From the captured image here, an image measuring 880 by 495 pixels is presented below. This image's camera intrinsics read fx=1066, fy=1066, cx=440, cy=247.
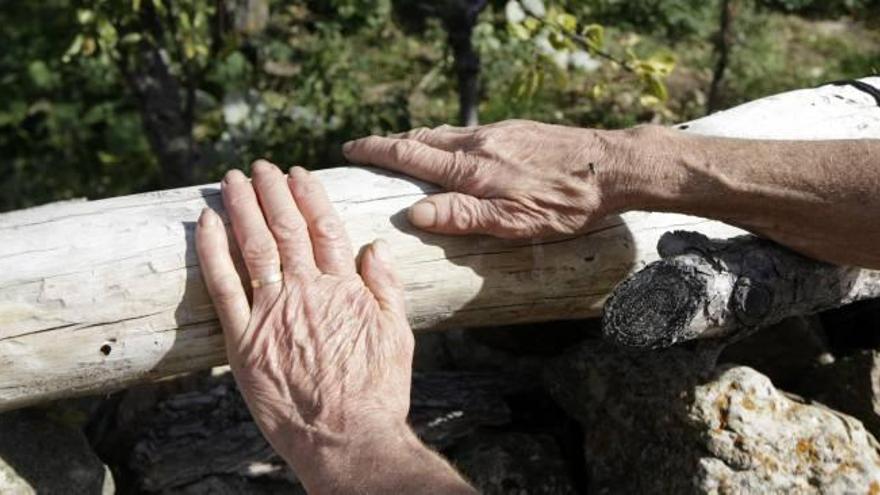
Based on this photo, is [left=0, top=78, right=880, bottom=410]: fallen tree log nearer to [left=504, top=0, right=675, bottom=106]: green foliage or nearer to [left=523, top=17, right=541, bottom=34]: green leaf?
[left=504, top=0, right=675, bottom=106]: green foliage

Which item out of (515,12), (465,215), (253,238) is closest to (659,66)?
(515,12)

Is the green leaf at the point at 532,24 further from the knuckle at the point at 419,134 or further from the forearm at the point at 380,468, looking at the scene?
the forearm at the point at 380,468

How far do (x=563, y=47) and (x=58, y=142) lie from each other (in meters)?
3.40

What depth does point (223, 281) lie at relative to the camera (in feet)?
8.32

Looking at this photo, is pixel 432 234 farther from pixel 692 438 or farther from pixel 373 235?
pixel 692 438

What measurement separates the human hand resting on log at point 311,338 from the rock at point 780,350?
1563mm

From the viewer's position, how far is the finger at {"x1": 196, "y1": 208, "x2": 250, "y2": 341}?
2543mm

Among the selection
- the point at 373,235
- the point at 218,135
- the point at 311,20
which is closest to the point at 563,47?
the point at 373,235

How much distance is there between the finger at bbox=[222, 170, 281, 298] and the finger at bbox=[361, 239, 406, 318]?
229mm

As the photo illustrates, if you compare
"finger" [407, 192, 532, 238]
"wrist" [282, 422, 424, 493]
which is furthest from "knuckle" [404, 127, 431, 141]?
"wrist" [282, 422, 424, 493]

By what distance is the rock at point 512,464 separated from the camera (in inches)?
128

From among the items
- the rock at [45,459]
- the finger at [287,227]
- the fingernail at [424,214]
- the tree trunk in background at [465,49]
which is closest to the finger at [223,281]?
the finger at [287,227]

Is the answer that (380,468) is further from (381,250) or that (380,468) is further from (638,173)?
(638,173)

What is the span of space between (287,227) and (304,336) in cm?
27
